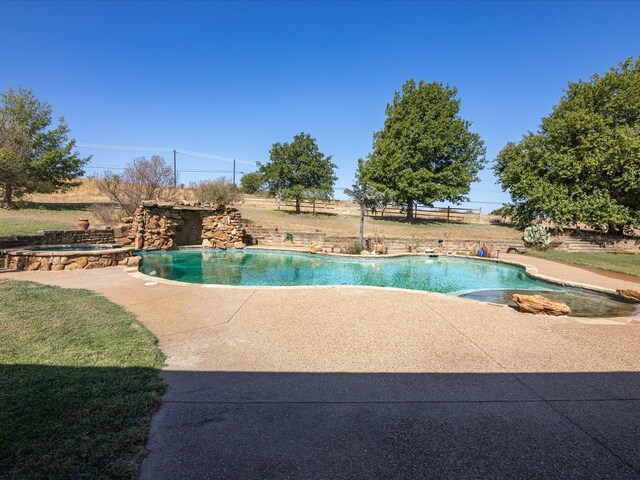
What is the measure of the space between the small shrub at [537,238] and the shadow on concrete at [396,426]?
55.5 feet

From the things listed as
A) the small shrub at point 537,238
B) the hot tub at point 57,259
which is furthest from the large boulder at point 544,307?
the small shrub at point 537,238

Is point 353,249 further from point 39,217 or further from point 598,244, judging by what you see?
point 39,217

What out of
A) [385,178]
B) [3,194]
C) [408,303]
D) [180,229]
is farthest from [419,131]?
[3,194]

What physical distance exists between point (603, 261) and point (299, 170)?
2197 centimetres

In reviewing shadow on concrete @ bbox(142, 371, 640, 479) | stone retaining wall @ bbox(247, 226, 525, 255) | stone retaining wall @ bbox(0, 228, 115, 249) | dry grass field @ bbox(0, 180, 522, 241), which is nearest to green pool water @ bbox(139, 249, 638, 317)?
stone retaining wall @ bbox(247, 226, 525, 255)

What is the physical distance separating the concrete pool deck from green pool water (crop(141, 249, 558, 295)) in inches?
164

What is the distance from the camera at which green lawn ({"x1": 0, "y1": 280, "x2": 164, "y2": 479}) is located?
7.31 feet

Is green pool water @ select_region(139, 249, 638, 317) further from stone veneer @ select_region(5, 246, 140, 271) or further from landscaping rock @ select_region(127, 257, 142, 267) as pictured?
stone veneer @ select_region(5, 246, 140, 271)

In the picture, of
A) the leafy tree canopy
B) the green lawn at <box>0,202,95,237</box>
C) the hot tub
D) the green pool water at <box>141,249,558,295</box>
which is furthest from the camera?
the leafy tree canopy

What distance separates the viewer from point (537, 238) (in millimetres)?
18453

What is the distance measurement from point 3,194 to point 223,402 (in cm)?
2910

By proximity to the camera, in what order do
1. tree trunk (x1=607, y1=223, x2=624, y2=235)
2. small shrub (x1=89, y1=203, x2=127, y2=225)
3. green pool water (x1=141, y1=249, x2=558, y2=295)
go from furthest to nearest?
tree trunk (x1=607, y1=223, x2=624, y2=235) → small shrub (x1=89, y1=203, x2=127, y2=225) → green pool water (x1=141, y1=249, x2=558, y2=295)

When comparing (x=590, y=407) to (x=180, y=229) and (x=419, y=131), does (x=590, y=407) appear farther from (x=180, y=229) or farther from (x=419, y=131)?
(x=419, y=131)

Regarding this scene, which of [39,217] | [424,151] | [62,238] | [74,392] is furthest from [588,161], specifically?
[39,217]
